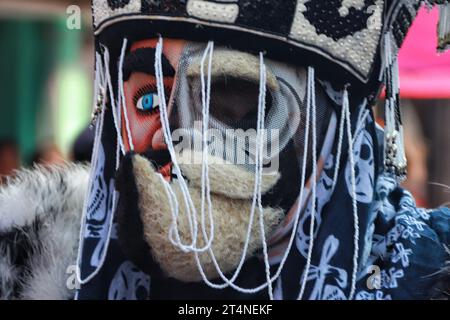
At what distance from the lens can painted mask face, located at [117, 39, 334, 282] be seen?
1.34m

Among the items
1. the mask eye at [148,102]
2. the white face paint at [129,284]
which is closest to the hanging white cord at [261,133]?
the mask eye at [148,102]

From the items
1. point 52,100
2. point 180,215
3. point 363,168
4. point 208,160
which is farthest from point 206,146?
point 52,100

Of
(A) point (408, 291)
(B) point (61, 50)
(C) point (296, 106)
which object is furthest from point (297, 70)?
(B) point (61, 50)

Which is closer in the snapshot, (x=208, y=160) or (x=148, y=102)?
(x=208, y=160)

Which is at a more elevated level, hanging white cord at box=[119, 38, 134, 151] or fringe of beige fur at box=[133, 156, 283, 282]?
hanging white cord at box=[119, 38, 134, 151]

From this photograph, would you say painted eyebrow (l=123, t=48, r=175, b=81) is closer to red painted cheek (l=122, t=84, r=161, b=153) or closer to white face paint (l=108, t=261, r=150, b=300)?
red painted cheek (l=122, t=84, r=161, b=153)

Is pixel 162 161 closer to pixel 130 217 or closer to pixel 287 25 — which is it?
pixel 130 217

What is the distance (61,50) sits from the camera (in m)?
5.45

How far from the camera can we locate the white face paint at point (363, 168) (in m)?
1.46

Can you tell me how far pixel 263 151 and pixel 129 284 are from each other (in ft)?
1.52

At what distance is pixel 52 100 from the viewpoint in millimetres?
5301

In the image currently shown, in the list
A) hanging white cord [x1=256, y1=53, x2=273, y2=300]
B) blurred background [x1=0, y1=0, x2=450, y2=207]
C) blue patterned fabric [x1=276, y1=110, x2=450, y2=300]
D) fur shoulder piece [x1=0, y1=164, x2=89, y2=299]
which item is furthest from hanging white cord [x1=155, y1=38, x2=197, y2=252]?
blurred background [x1=0, y1=0, x2=450, y2=207]

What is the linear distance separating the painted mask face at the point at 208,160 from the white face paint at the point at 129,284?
0.20m

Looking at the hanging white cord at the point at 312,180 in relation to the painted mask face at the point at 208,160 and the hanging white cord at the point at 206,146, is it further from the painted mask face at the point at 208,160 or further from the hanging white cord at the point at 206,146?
the hanging white cord at the point at 206,146
